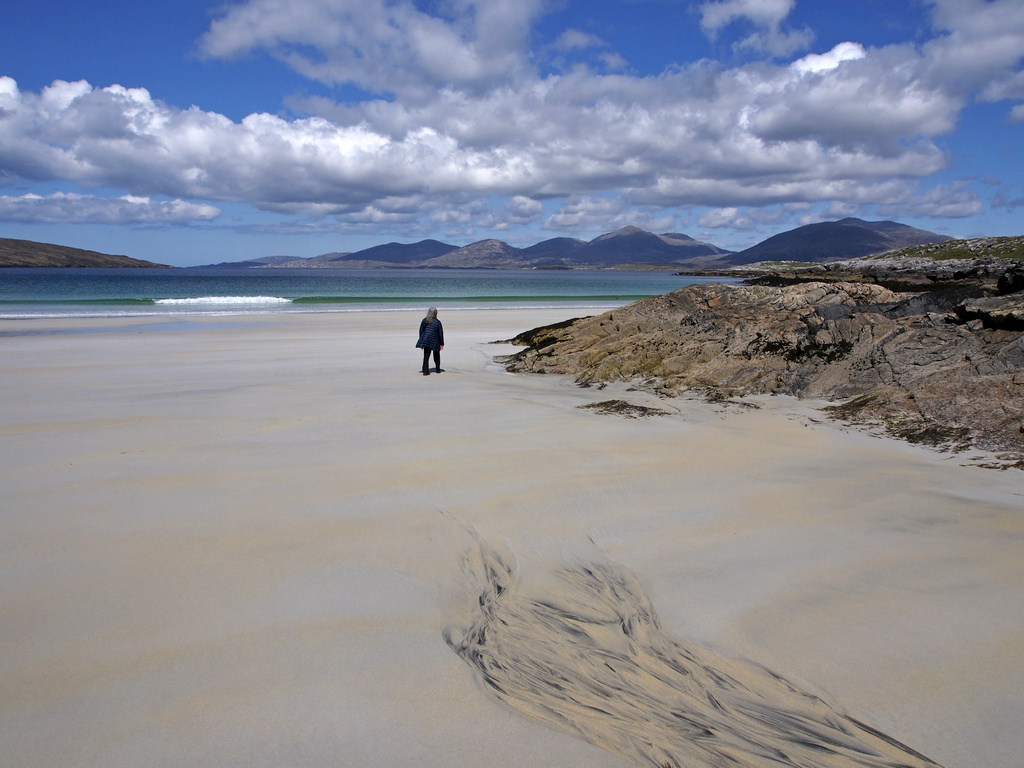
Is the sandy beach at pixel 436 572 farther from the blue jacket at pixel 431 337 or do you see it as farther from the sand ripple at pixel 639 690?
the blue jacket at pixel 431 337

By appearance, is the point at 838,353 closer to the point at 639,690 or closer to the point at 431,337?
the point at 431,337

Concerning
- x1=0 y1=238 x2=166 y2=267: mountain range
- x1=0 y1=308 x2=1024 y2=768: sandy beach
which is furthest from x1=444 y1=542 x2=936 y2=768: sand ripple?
x1=0 y1=238 x2=166 y2=267: mountain range

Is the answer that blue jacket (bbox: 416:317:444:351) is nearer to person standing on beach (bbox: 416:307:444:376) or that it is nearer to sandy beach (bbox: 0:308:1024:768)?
person standing on beach (bbox: 416:307:444:376)

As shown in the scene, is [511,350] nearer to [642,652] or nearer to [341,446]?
[341,446]

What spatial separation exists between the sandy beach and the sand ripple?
4 centimetres

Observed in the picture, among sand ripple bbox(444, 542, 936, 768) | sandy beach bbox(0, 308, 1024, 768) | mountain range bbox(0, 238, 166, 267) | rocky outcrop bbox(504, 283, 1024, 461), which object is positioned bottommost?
sand ripple bbox(444, 542, 936, 768)

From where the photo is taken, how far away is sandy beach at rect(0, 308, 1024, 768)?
2.30 m

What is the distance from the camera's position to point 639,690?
254 cm

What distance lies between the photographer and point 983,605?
314 cm

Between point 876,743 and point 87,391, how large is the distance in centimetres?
995

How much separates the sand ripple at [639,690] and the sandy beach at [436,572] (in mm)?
40

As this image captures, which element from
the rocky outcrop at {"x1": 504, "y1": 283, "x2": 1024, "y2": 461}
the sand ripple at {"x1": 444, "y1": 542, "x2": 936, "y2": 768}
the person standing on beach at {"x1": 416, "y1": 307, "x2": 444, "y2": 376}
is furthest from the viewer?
the person standing on beach at {"x1": 416, "y1": 307, "x2": 444, "y2": 376}

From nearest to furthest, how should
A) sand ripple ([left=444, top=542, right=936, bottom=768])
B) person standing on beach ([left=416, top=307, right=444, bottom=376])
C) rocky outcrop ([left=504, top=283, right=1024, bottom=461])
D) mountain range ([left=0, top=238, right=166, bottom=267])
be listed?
sand ripple ([left=444, top=542, right=936, bottom=768]), rocky outcrop ([left=504, top=283, right=1024, bottom=461]), person standing on beach ([left=416, top=307, right=444, bottom=376]), mountain range ([left=0, top=238, right=166, bottom=267])

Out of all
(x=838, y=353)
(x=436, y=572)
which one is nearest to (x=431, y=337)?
(x=838, y=353)
